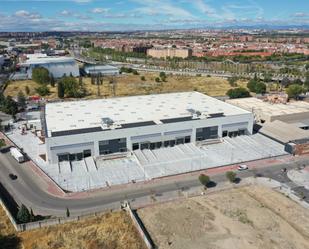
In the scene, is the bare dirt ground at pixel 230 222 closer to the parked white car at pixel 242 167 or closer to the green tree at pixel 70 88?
the parked white car at pixel 242 167

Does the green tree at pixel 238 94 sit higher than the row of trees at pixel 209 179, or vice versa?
the green tree at pixel 238 94

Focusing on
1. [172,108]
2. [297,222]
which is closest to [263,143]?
[172,108]

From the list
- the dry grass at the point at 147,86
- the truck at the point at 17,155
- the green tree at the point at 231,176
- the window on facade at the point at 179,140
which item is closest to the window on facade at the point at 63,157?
the truck at the point at 17,155

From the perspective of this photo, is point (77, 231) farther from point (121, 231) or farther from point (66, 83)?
point (66, 83)

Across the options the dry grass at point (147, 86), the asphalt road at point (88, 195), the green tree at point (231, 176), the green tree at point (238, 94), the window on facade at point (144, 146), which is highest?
the green tree at point (238, 94)

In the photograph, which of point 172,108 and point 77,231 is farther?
point 172,108

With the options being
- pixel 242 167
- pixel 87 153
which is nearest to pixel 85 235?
pixel 87 153
